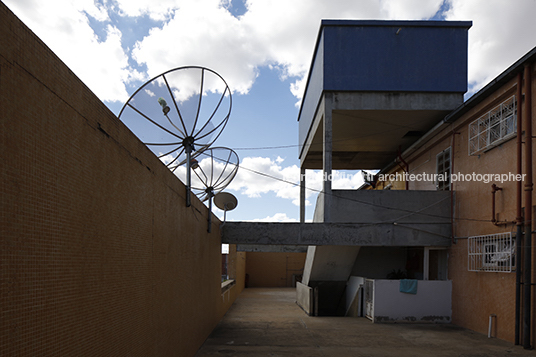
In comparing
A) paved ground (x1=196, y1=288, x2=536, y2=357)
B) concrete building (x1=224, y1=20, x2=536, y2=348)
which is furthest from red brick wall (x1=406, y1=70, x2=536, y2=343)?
paved ground (x1=196, y1=288, x2=536, y2=357)

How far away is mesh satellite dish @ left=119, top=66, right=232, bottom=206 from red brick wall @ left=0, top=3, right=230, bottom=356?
6.64 ft

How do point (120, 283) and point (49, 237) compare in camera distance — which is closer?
point (49, 237)

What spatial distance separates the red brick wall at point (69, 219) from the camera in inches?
111

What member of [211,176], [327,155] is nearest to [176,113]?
[211,176]

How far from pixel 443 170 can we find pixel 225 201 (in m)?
7.82

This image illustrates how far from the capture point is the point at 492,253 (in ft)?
38.0

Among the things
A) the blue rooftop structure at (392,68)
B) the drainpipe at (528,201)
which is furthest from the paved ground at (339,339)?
the blue rooftop structure at (392,68)

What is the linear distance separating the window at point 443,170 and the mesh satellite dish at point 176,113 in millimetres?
9531

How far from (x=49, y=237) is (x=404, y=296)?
13.0m

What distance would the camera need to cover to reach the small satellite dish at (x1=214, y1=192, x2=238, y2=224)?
13.4 m

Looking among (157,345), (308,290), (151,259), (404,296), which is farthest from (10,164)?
(308,290)

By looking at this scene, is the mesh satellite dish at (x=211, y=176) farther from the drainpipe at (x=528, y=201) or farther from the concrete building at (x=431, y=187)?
the drainpipe at (x=528, y=201)

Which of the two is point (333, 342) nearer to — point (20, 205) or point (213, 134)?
point (213, 134)

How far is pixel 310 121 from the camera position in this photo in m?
18.4
